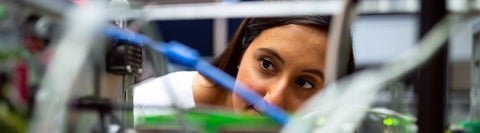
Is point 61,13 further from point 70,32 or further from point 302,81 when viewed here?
point 302,81

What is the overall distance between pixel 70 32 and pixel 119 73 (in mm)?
250

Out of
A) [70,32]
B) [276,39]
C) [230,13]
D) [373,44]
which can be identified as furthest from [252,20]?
[373,44]

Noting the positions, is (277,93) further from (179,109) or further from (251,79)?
(179,109)

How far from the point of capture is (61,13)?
0.81 feet

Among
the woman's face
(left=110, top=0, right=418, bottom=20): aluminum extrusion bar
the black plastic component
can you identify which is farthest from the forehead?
(left=110, top=0, right=418, bottom=20): aluminum extrusion bar

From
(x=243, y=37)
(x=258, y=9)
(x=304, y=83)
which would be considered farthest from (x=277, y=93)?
(x=258, y=9)

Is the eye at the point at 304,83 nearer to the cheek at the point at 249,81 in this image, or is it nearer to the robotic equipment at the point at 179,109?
the cheek at the point at 249,81

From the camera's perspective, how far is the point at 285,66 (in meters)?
0.77

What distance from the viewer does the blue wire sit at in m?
0.43

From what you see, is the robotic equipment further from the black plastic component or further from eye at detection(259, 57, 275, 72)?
eye at detection(259, 57, 275, 72)

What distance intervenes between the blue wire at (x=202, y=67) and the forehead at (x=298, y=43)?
0.25 feet

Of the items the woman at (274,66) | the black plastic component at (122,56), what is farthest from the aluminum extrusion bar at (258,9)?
the woman at (274,66)

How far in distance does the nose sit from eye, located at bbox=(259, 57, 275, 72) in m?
0.02

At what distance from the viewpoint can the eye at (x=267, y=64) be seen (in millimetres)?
782
